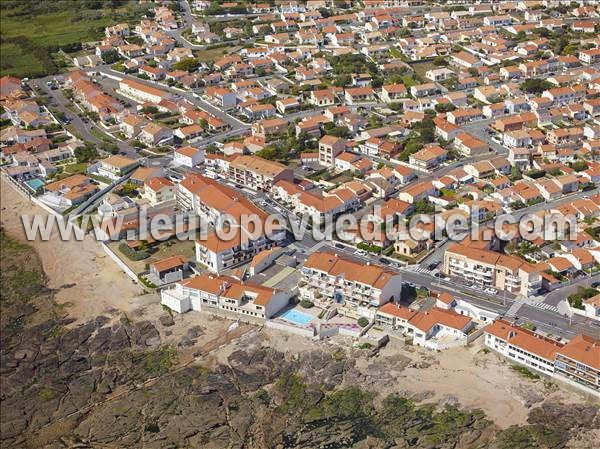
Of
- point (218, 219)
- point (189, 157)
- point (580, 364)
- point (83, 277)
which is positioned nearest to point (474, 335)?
point (580, 364)

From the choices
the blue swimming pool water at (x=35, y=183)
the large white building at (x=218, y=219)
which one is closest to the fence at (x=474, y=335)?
the large white building at (x=218, y=219)

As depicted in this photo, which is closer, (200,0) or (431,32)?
(431,32)

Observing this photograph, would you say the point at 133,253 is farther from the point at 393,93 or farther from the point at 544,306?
the point at 393,93

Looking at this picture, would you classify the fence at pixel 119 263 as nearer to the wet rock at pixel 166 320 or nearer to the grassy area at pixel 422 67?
the wet rock at pixel 166 320

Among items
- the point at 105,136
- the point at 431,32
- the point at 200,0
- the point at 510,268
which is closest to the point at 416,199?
Answer: the point at 510,268

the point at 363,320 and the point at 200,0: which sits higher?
the point at 200,0

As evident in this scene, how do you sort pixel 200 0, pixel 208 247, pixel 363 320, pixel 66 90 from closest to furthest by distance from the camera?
pixel 363 320, pixel 208 247, pixel 66 90, pixel 200 0

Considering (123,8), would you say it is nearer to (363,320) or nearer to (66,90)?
(66,90)
